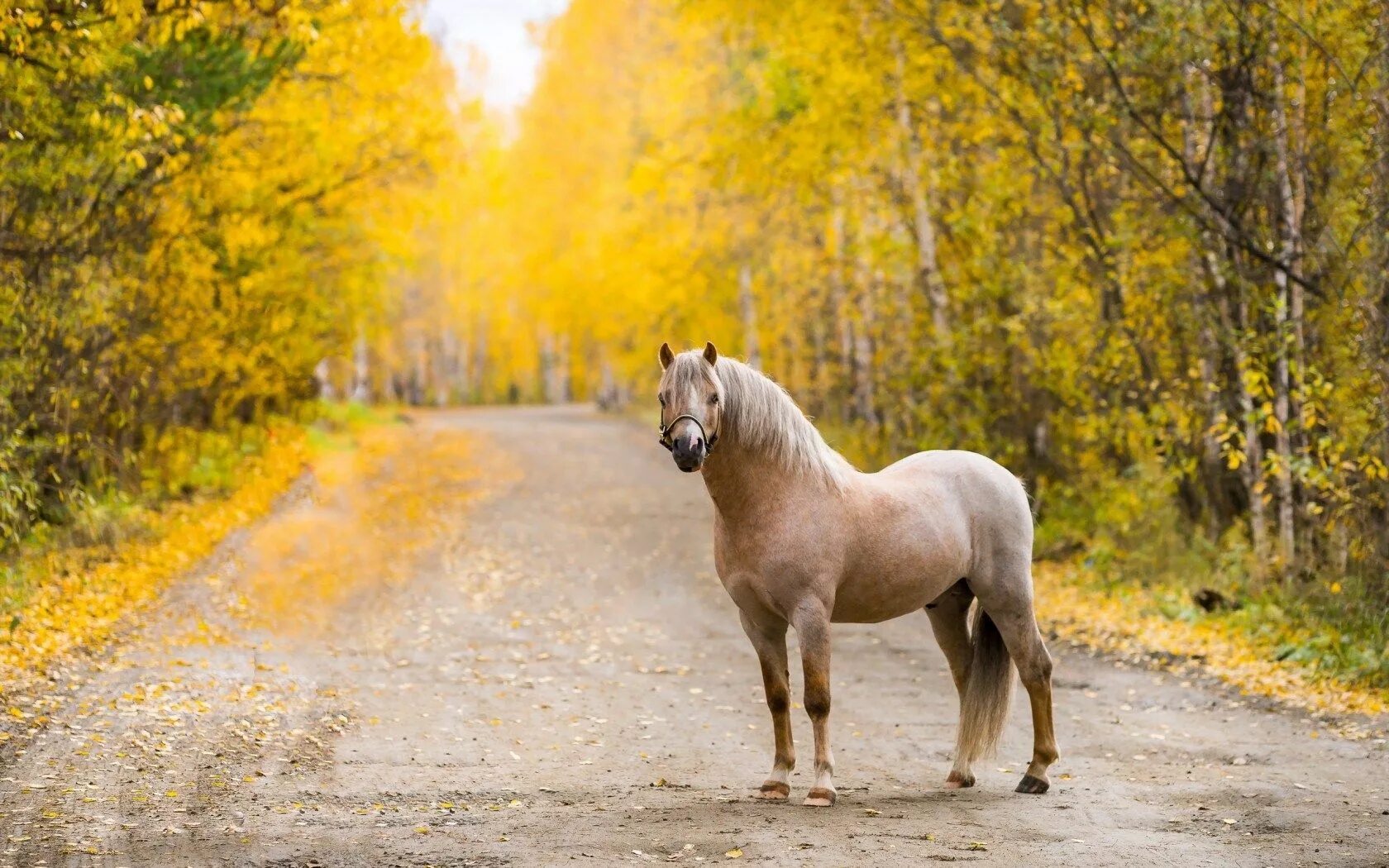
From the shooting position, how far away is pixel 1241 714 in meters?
9.02

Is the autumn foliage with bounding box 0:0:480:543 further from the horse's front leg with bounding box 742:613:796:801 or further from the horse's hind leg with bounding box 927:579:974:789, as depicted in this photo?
the horse's hind leg with bounding box 927:579:974:789

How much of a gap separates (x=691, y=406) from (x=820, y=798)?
185cm

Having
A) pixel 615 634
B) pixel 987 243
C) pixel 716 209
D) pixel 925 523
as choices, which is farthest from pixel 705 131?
pixel 925 523

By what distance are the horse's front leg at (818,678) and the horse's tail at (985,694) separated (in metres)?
0.88

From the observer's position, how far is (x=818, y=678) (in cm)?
663

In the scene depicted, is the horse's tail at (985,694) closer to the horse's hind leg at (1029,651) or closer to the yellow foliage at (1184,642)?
the horse's hind leg at (1029,651)

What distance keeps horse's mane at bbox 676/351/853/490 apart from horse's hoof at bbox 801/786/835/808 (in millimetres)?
1380

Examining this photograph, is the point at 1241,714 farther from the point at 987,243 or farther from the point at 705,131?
the point at 705,131

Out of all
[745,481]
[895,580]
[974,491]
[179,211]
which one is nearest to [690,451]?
[745,481]

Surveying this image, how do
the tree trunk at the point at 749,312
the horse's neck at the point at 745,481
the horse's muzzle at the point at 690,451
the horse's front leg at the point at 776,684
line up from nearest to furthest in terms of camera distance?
the horse's muzzle at the point at 690,451 → the horse's neck at the point at 745,481 → the horse's front leg at the point at 776,684 → the tree trunk at the point at 749,312

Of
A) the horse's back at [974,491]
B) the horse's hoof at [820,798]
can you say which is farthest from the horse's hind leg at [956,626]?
the horse's hoof at [820,798]

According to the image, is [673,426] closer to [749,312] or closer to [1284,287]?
[1284,287]

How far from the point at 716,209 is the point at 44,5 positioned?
58.8 feet

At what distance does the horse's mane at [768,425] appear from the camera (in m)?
6.56
